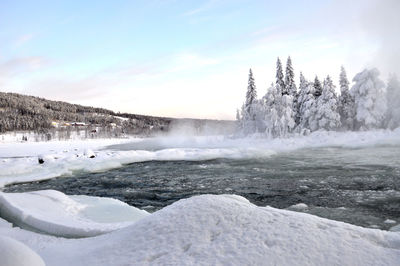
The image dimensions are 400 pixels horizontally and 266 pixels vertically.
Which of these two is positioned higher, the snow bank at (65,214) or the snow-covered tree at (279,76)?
the snow-covered tree at (279,76)

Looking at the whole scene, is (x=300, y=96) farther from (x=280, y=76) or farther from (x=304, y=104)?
(x=280, y=76)

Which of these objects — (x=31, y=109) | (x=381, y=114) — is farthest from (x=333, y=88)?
(x=31, y=109)

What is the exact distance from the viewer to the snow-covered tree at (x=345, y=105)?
146ft

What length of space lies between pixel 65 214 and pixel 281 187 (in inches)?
337

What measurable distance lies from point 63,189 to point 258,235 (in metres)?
13.4

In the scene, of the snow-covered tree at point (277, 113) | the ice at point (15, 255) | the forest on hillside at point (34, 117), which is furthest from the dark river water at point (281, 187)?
the forest on hillside at point (34, 117)

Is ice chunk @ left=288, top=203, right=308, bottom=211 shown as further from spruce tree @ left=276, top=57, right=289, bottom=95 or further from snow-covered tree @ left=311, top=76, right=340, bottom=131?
spruce tree @ left=276, top=57, right=289, bottom=95

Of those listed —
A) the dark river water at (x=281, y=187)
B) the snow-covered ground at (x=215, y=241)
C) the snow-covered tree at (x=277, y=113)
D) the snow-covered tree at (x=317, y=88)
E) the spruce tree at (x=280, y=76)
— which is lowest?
the dark river water at (x=281, y=187)

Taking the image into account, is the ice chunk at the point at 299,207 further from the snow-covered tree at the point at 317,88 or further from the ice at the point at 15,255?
the snow-covered tree at the point at 317,88

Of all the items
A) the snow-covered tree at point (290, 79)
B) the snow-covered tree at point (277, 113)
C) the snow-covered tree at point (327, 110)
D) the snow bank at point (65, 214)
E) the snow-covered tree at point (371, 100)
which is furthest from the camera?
the snow-covered tree at point (290, 79)

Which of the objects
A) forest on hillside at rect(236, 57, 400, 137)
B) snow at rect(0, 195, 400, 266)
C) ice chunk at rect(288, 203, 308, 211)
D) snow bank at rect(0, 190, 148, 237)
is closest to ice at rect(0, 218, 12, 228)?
snow bank at rect(0, 190, 148, 237)

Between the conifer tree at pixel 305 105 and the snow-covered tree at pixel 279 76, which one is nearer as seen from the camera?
the conifer tree at pixel 305 105

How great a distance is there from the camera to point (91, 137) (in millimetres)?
132750

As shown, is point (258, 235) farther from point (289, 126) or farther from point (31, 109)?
point (31, 109)
